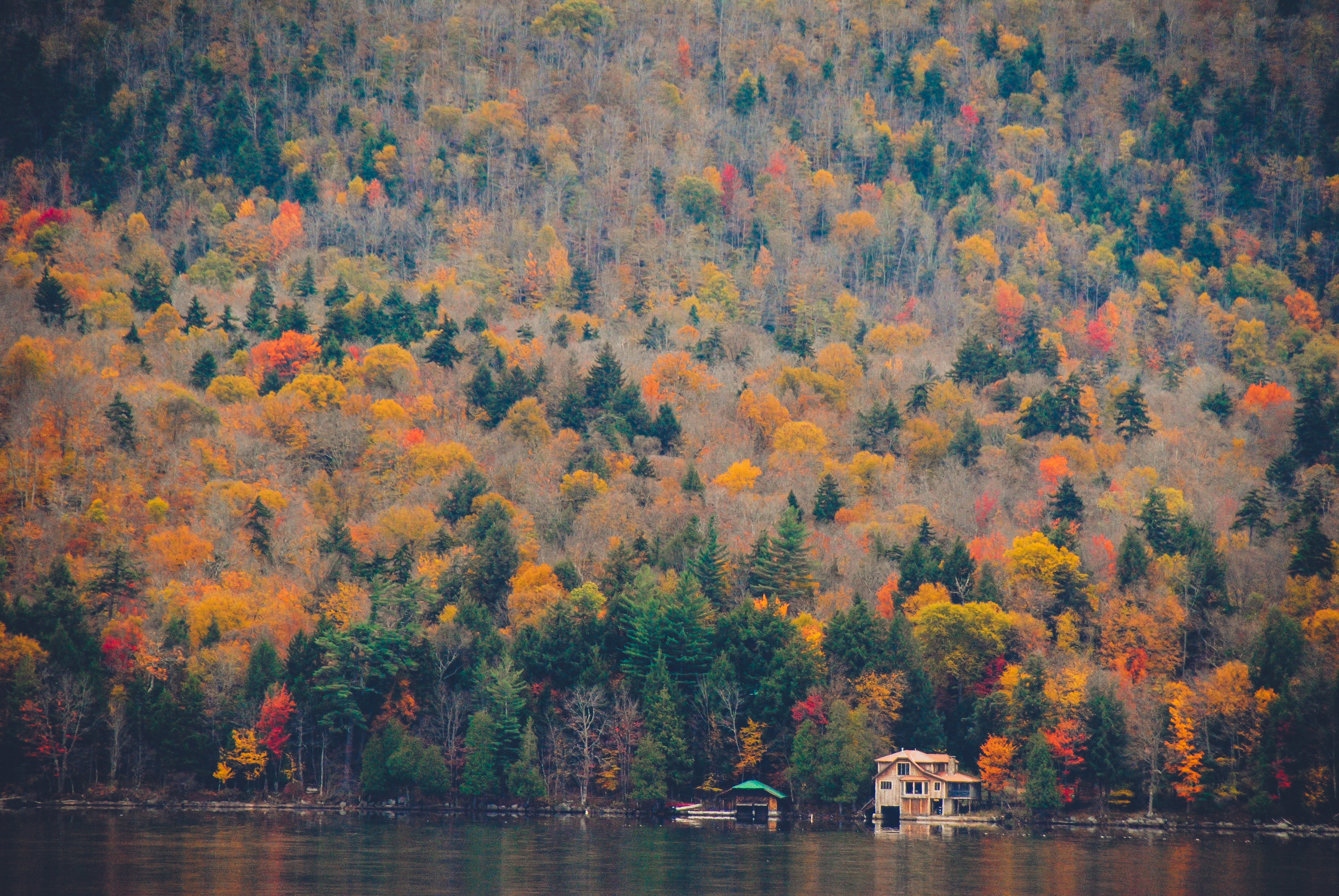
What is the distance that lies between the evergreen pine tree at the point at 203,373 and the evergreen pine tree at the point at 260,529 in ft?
117

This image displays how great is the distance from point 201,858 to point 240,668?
36.0 metres

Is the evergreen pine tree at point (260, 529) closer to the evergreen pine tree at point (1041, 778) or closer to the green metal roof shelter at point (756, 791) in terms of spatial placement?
the green metal roof shelter at point (756, 791)

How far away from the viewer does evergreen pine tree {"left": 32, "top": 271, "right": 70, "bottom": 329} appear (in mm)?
161375

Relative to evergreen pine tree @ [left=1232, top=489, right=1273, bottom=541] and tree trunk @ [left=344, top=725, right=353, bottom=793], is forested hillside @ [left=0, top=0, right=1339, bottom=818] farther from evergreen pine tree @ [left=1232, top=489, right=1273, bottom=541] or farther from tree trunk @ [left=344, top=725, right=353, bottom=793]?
tree trunk @ [left=344, top=725, right=353, bottom=793]

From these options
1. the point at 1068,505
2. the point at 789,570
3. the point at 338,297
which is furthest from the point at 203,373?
the point at 1068,505

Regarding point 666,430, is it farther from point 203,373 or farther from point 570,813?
point 570,813

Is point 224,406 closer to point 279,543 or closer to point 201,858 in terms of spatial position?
point 279,543

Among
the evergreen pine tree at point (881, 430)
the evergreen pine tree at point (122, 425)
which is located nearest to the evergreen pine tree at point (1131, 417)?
Answer: the evergreen pine tree at point (881, 430)

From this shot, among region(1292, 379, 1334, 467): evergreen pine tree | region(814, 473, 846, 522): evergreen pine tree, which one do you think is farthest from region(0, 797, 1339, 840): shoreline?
region(1292, 379, 1334, 467): evergreen pine tree

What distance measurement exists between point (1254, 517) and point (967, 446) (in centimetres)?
3440

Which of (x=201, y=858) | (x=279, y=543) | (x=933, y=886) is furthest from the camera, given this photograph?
(x=279, y=543)

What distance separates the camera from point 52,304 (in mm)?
162250

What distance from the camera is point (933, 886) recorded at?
57281 mm

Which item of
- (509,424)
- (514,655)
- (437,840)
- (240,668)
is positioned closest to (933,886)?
(437,840)
